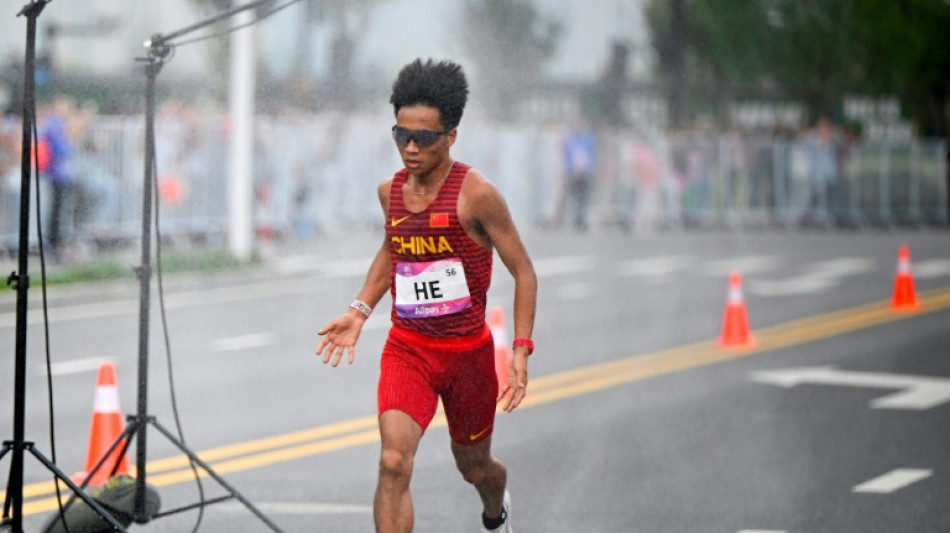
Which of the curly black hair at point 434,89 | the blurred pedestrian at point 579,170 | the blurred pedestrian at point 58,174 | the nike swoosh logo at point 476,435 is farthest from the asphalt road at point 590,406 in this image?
the blurred pedestrian at point 579,170

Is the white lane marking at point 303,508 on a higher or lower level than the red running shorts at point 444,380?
lower

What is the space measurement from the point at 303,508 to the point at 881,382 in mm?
5799

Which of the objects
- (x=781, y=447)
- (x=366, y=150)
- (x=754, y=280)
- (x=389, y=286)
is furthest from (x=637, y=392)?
(x=366, y=150)

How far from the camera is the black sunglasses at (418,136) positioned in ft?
20.1

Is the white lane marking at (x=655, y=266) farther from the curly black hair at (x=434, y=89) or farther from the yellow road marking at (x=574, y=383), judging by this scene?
the curly black hair at (x=434, y=89)

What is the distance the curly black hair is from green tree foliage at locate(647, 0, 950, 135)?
1371 inches

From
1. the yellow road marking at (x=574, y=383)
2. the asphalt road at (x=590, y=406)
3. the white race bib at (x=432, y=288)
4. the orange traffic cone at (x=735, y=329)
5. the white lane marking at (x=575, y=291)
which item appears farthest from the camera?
the white lane marking at (x=575, y=291)

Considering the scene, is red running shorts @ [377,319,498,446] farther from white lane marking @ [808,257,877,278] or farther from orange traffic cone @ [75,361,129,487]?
white lane marking @ [808,257,877,278]

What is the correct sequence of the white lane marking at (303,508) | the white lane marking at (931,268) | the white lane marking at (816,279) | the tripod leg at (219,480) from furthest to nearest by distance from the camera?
the white lane marking at (931,268) < the white lane marking at (816,279) < the white lane marking at (303,508) < the tripod leg at (219,480)

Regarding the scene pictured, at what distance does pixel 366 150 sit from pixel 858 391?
1373 cm

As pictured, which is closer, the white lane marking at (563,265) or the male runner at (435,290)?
the male runner at (435,290)

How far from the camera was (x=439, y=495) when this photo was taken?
8.55m

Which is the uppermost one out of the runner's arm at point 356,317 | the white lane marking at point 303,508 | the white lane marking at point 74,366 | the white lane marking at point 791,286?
the runner's arm at point 356,317

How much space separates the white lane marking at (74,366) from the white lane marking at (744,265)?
9866 millimetres
